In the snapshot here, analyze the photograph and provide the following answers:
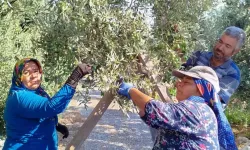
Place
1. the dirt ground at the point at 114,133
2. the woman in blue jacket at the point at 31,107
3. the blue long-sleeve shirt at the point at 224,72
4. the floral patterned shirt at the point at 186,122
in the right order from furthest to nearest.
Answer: the dirt ground at the point at 114,133
the blue long-sleeve shirt at the point at 224,72
the woman in blue jacket at the point at 31,107
the floral patterned shirt at the point at 186,122

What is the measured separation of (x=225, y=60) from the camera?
360 cm

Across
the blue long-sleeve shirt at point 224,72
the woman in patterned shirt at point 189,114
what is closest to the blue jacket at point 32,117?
the woman in patterned shirt at point 189,114

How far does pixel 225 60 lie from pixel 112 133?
258 inches

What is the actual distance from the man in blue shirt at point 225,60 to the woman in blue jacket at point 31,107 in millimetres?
1334

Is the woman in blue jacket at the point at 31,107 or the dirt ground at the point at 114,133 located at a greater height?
the woman in blue jacket at the point at 31,107

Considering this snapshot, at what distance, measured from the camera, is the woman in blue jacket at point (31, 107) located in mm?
2736

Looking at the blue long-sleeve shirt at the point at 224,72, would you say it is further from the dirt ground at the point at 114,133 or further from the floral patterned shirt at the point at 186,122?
the dirt ground at the point at 114,133

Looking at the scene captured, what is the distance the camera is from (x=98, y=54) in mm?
2758

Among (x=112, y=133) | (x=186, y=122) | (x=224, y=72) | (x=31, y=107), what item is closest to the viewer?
(x=186, y=122)

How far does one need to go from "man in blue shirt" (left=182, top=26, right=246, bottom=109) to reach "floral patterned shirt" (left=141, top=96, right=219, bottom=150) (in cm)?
109

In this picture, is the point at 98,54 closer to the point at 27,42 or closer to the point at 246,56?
the point at 27,42

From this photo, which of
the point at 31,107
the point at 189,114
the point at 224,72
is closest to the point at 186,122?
the point at 189,114

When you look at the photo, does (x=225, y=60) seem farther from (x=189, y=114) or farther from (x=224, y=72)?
(x=189, y=114)

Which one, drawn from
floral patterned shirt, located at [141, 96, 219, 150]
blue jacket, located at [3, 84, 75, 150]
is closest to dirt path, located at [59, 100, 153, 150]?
blue jacket, located at [3, 84, 75, 150]
